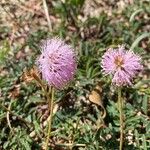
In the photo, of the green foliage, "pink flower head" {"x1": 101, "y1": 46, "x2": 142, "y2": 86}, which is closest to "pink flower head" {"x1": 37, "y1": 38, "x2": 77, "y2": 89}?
"pink flower head" {"x1": 101, "y1": 46, "x2": 142, "y2": 86}

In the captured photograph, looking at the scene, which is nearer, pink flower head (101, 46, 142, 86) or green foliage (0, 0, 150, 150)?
pink flower head (101, 46, 142, 86)

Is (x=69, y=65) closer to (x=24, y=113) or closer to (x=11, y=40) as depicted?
(x=24, y=113)

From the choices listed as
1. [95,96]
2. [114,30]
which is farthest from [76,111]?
[114,30]

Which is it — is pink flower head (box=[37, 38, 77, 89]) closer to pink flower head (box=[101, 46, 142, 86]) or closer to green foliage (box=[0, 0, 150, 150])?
pink flower head (box=[101, 46, 142, 86])

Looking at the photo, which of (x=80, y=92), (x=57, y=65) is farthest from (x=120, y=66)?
(x=80, y=92)

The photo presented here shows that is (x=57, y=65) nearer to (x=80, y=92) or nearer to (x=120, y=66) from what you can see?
(x=120, y=66)
